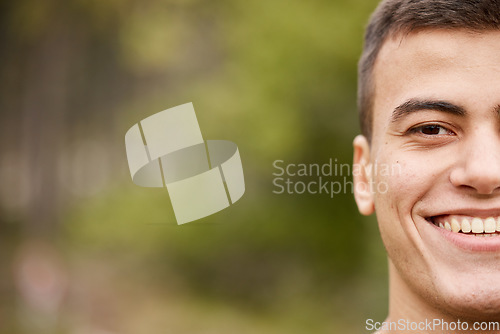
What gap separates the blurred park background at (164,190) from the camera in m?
7.86

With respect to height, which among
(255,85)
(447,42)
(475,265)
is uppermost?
(447,42)

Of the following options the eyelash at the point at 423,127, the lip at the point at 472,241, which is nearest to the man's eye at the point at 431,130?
the eyelash at the point at 423,127

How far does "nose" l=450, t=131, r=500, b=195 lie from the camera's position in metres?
1.96

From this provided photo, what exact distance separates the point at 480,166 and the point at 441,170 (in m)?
0.16

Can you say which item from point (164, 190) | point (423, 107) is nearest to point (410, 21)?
point (423, 107)

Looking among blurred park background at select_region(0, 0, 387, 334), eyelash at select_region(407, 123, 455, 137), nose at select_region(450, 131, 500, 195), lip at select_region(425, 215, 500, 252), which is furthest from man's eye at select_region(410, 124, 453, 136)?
blurred park background at select_region(0, 0, 387, 334)

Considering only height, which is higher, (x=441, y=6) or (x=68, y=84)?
(x=441, y=6)

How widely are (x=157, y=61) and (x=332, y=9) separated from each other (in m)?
4.17

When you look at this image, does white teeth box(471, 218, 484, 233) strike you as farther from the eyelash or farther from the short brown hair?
the short brown hair

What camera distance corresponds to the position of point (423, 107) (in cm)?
217

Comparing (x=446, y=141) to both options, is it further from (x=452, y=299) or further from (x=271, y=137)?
(x=271, y=137)

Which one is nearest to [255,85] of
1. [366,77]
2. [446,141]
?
[366,77]

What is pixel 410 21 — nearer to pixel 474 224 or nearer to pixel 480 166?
pixel 480 166

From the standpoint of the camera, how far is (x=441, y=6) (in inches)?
87.4
